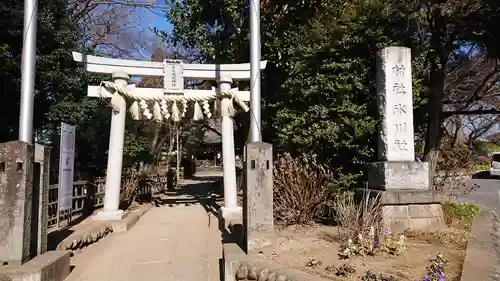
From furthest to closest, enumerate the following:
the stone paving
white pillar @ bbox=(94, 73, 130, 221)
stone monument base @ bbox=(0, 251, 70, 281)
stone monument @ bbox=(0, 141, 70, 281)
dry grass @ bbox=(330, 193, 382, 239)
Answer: white pillar @ bbox=(94, 73, 130, 221) < dry grass @ bbox=(330, 193, 382, 239) < stone monument @ bbox=(0, 141, 70, 281) < stone monument base @ bbox=(0, 251, 70, 281) < the stone paving

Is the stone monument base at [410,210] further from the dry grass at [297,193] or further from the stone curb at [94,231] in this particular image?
the stone curb at [94,231]

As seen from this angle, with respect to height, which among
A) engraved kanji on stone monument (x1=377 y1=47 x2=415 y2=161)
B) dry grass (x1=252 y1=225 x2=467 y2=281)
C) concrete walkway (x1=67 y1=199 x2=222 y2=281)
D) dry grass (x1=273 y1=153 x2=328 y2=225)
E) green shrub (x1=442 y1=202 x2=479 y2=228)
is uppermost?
engraved kanji on stone monument (x1=377 y1=47 x2=415 y2=161)

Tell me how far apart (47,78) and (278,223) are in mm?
7864

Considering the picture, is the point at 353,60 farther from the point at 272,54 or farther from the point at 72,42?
the point at 72,42

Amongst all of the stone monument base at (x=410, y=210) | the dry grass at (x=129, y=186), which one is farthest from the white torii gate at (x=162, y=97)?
the stone monument base at (x=410, y=210)

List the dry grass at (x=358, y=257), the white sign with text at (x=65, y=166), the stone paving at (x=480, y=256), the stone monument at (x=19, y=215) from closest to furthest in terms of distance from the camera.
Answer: the stone paving at (x=480, y=256) → the dry grass at (x=358, y=257) → the stone monument at (x=19, y=215) → the white sign with text at (x=65, y=166)

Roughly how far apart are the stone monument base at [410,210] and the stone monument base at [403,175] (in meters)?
0.17

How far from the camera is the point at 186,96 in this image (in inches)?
428

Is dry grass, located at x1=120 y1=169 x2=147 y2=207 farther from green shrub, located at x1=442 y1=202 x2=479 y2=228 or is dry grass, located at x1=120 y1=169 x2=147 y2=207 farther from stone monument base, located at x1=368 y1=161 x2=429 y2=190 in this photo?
green shrub, located at x1=442 y1=202 x2=479 y2=228

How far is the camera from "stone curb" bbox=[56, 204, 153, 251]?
6.99 m

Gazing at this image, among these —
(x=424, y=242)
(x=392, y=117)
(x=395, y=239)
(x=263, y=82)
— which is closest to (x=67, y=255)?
(x=395, y=239)

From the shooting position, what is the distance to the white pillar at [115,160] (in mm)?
10109

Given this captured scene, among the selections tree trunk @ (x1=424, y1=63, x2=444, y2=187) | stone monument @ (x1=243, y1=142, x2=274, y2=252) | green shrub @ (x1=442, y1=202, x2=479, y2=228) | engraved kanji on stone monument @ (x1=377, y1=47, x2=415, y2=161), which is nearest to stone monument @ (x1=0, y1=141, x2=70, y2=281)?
stone monument @ (x1=243, y1=142, x2=274, y2=252)

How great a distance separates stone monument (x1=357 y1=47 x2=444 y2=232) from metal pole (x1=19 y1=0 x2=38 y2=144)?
5659 mm
